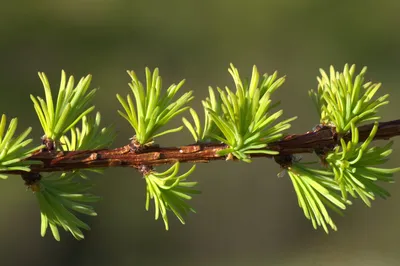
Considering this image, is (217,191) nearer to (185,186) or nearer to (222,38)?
(222,38)

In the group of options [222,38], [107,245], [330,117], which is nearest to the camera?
[330,117]

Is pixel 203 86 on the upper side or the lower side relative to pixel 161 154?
upper

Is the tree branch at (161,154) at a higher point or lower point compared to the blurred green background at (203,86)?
lower

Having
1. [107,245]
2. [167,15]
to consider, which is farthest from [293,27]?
[107,245]

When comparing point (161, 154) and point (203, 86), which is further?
point (203, 86)

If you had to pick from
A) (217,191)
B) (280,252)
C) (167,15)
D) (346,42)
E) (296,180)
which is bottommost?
(296,180)
